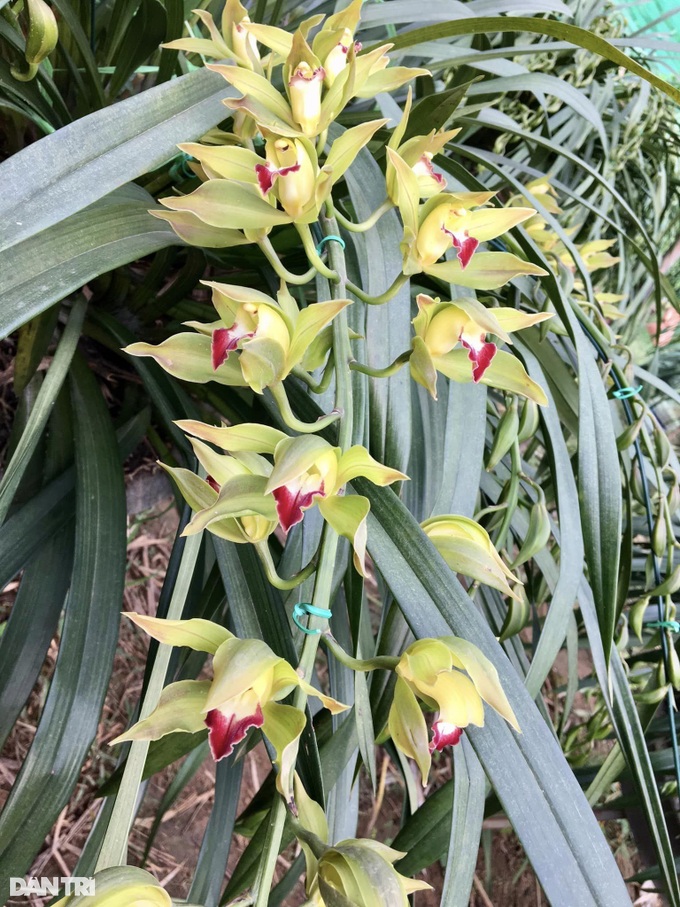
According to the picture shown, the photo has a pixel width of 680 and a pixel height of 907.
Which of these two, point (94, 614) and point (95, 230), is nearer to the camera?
point (95, 230)

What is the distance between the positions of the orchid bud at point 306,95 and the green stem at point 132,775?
0.24 metres

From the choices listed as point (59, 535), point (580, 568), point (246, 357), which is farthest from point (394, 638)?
point (59, 535)

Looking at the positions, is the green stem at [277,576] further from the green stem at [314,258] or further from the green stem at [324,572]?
the green stem at [314,258]

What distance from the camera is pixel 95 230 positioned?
0.35m

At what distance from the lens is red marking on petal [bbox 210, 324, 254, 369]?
0.30m

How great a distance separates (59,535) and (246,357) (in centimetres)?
41

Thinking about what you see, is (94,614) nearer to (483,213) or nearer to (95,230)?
(95,230)

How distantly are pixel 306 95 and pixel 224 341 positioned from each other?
15 cm

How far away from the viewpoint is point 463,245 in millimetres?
338

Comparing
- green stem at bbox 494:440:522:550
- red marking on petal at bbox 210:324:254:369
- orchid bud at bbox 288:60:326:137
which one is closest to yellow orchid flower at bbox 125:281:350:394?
red marking on petal at bbox 210:324:254:369

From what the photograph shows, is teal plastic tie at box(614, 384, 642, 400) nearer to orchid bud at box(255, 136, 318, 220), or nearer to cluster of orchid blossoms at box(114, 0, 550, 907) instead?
cluster of orchid blossoms at box(114, 0, 550, 907)

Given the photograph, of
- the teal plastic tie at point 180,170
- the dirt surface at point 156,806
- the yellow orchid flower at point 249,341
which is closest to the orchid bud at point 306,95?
the yellow orchid flower at point 249,341

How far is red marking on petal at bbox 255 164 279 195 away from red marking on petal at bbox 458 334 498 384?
0.13 meters

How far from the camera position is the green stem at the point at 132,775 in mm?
228
